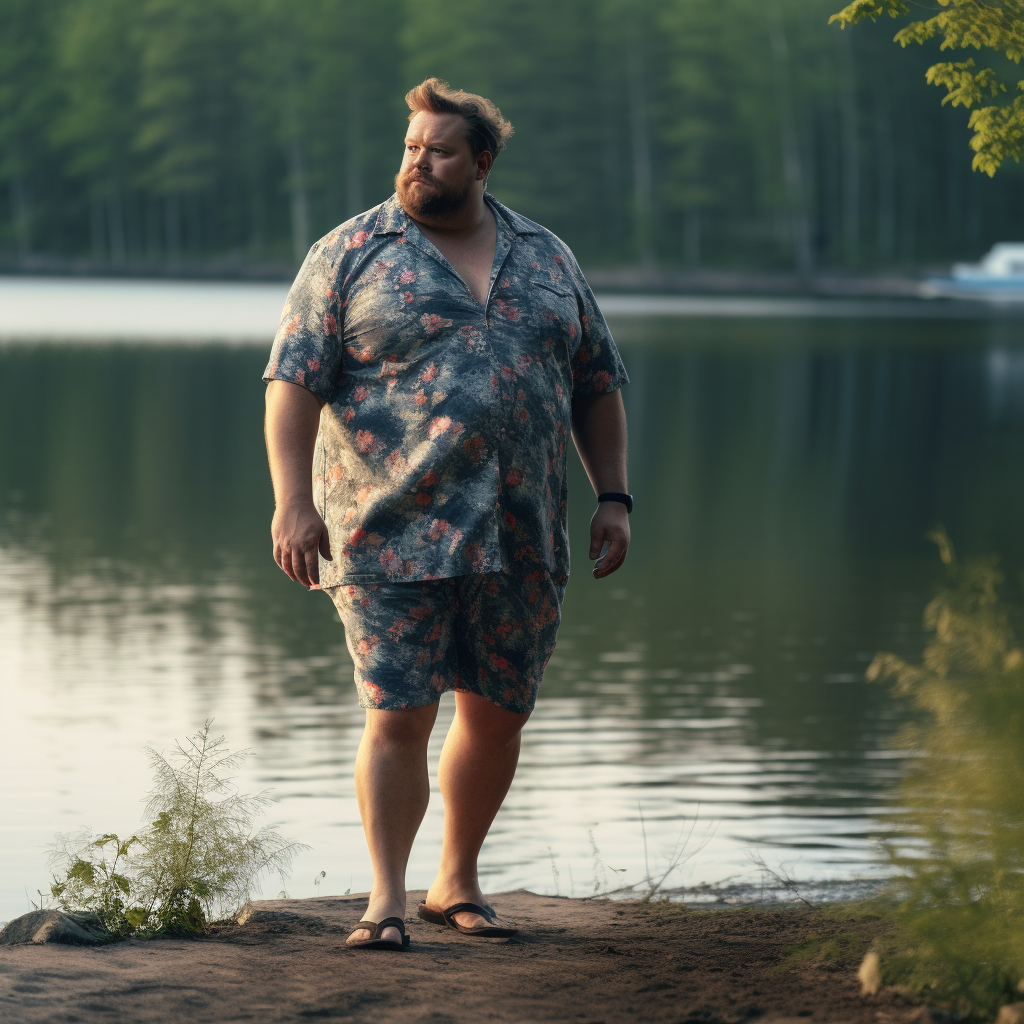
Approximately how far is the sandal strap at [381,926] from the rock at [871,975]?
953 mm

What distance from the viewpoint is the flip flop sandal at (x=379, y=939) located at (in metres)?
3.60

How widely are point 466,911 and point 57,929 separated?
85 centimetres

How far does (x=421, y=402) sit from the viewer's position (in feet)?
12.0

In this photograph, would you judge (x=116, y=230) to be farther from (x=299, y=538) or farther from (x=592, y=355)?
(x=299, y=538)

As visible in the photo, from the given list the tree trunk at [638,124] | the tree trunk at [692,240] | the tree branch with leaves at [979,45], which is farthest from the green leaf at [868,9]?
the tree trunk at [638,124]

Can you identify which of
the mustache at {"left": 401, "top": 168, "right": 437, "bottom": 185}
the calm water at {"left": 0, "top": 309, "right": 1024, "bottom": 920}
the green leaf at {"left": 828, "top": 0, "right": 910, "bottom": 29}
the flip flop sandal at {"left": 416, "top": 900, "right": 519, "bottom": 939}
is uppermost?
the green leaf at {"left": 828, "top": 0, "right": 910, "bottom": 29}

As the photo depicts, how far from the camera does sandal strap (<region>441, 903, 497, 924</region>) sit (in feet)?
12.8

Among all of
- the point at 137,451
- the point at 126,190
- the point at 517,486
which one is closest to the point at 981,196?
the point at 126,190

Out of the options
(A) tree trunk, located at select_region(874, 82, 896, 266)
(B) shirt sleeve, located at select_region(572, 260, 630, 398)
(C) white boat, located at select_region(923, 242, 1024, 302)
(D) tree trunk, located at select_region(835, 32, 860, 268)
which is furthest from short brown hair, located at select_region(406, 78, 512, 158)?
(A) tree trunk, located at select_region(874, 82, 896, 266)

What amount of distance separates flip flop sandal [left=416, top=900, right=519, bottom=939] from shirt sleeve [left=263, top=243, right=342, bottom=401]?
3.69ft

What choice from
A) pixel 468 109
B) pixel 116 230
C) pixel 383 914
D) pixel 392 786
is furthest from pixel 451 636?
pixel 116 230

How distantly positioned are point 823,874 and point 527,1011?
2.26 meters

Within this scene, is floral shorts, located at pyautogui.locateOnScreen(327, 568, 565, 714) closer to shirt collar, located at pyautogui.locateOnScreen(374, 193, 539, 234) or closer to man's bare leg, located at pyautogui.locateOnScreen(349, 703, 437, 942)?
man's bare leg, located at pyautogui.locateOnScreen(349, 703, 437, 942)

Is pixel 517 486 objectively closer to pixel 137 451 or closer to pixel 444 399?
pixel 444 399
